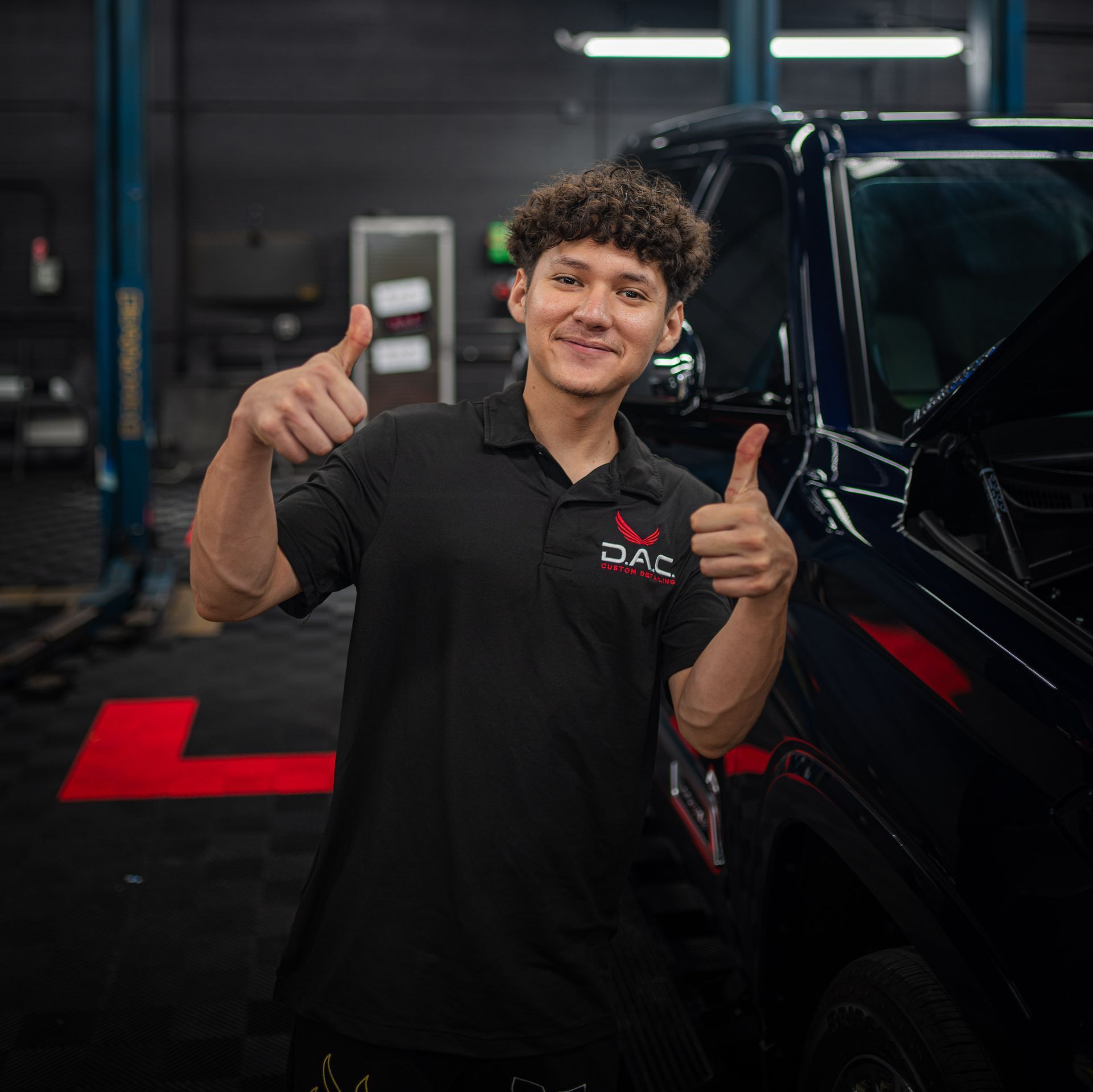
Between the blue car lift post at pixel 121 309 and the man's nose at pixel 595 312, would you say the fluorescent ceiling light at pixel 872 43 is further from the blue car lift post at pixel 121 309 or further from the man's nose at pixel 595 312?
the man's nose at pixel 595 312

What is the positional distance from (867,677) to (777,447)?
0.64m

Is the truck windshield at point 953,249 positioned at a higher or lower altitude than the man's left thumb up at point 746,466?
higher

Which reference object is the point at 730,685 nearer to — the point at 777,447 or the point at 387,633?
the point at 387,633

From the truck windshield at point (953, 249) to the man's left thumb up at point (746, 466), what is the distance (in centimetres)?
83

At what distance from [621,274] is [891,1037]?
891mm

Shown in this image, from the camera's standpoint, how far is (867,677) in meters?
1.31

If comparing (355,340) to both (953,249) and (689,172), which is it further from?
(689,172)

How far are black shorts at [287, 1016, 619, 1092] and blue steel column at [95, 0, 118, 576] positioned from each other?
4.26 m

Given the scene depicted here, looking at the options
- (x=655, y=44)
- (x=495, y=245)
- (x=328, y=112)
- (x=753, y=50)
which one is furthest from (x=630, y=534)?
(x=328, y=112)

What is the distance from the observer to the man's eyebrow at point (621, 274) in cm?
125

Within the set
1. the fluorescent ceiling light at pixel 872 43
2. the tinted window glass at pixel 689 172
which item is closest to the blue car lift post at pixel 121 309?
the tinted window glass at pixel 689 172

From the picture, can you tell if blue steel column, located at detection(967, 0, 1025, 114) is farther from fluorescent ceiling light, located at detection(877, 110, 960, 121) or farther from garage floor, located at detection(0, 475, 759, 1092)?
→ garage floor, located at detection(0, 475, 759, 1092)

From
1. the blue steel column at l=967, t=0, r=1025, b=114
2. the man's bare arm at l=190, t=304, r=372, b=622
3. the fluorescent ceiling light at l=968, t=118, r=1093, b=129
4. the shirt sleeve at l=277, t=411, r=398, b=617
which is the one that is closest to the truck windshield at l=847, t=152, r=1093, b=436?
the fluorescent ceiling light at l=968, t=118, r=1093, b=129

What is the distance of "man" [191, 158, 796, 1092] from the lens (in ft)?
3.77
